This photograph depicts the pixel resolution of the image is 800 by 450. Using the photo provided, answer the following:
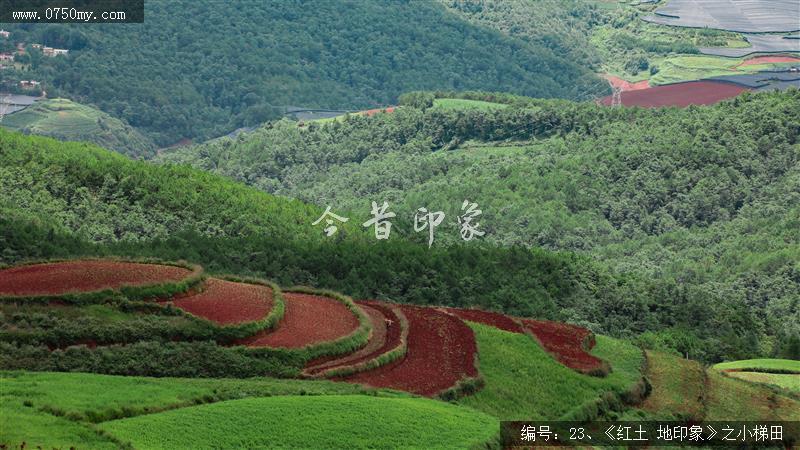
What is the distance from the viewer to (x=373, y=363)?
47250 millimetres

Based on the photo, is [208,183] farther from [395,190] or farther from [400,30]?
[400,30]

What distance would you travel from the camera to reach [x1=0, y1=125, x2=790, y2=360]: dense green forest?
72.5 m

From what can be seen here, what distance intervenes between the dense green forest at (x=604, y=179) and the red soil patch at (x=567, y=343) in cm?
2090

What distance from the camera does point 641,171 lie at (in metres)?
120

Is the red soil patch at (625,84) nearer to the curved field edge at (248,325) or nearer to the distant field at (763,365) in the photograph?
the distant field at (763,365)

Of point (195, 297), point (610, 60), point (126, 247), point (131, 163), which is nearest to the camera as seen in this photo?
point (195, 297)

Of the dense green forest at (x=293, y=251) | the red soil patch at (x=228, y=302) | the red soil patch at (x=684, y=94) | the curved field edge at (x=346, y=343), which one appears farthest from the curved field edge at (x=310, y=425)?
the red soil patch at (x=684, y=94)

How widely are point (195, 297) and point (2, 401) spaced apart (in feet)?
43.2

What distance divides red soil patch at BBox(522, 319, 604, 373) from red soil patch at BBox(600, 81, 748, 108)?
3222 inches

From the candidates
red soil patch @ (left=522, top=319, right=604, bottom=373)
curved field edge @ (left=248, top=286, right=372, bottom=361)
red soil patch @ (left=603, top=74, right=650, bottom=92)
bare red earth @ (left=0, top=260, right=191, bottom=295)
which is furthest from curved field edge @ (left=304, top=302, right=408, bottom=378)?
red soil patch @ (left=603, top=74, right=650, bottom=92)

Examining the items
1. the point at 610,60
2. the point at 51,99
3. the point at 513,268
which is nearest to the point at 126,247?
the point at 513,268

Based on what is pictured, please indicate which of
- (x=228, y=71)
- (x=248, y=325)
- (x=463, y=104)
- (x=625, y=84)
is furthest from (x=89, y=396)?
(x=228, y=71)

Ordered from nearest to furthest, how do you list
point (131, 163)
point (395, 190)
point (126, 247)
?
point (126, 247) < point (131, 163) < point (395, 190)

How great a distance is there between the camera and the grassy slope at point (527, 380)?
4744 cm
